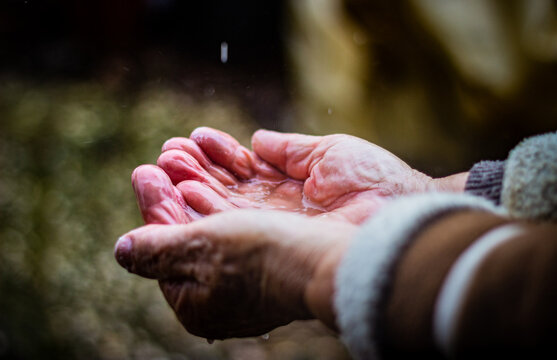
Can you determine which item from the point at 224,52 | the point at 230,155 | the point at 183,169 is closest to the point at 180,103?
the point at 224,52

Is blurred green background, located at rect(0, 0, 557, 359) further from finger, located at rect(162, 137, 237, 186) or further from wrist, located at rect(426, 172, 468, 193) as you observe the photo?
finger, located at rect(162, 137, 237, 186)

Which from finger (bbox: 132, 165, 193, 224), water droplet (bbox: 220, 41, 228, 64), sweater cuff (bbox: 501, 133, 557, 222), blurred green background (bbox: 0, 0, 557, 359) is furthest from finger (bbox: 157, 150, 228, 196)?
water droplet (bbox: 220, 41, 228, 64)

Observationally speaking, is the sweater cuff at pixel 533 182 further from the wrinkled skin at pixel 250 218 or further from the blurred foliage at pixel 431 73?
the blurred foliage at pixel 431 73

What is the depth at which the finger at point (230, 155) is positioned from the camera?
3.35 ft

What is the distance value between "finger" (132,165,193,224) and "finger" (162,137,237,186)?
7.9 inches

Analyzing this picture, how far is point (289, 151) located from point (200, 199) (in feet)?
1.07

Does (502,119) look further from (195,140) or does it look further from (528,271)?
(528,271)

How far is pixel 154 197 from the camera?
746 millimetres

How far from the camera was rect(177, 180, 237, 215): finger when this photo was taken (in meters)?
0.84

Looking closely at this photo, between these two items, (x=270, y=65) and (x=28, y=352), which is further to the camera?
(x=270, y=65)

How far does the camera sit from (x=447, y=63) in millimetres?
1476

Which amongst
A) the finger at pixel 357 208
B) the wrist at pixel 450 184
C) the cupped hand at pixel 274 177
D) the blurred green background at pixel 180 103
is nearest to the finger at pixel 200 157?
the cupped hand at pixel 274 177

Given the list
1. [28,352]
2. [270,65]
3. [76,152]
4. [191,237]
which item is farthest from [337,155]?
[28,352]

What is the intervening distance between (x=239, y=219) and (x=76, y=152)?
5.14 ft
